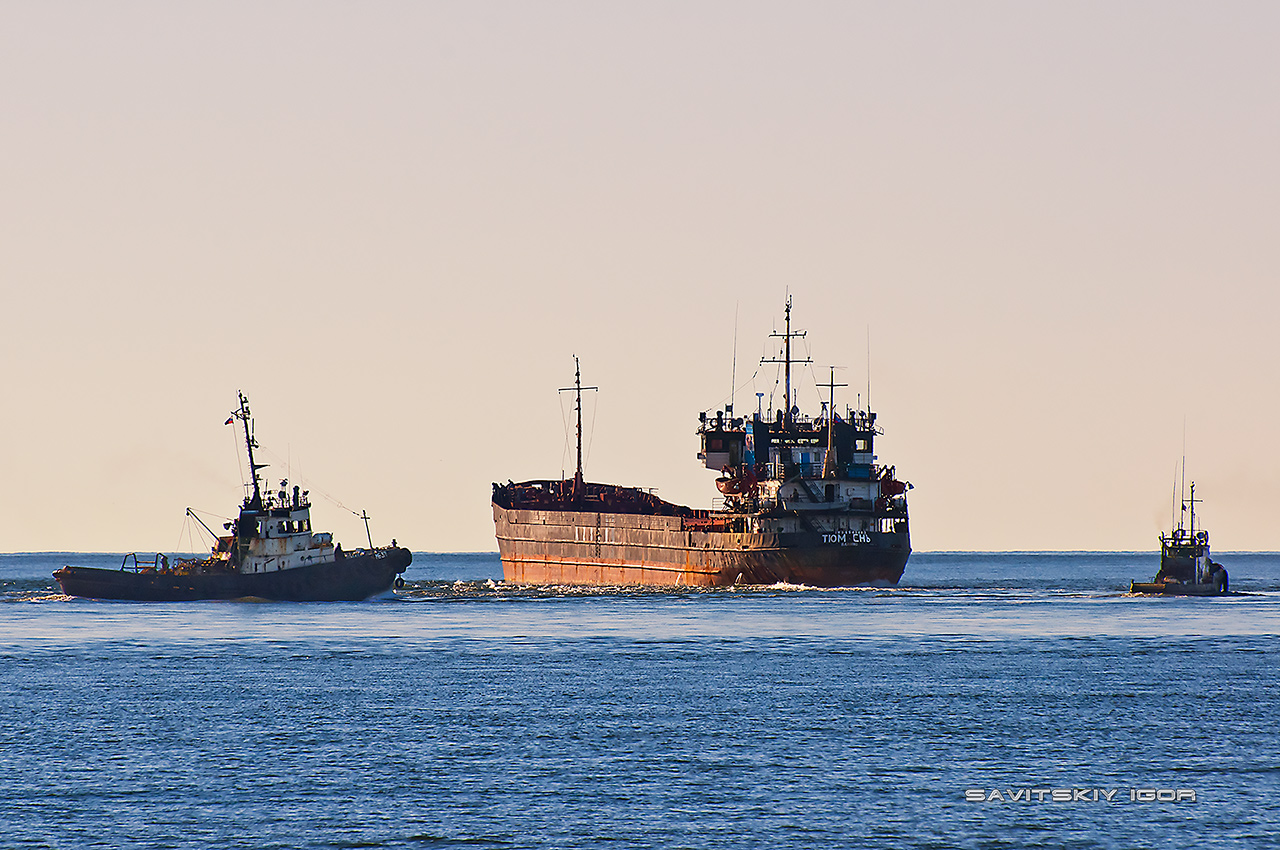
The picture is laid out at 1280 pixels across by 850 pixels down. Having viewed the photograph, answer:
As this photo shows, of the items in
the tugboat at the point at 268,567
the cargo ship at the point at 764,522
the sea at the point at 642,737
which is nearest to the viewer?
the sea at the point at 642,737

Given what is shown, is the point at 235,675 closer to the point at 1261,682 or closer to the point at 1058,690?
the point at 1058,690

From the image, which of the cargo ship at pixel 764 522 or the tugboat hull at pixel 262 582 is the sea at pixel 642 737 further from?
the cargo ship at pixel 764 522

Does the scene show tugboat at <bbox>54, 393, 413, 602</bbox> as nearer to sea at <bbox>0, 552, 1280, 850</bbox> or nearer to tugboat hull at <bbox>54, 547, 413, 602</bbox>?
tugboat hull at <bbox>54, 547, 413, 602</bbox>

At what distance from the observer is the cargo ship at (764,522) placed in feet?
432

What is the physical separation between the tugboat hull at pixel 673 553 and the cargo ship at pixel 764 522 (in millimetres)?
89

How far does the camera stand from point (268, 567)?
112 meters

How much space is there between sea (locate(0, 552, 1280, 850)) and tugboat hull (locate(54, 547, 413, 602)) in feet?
59.6

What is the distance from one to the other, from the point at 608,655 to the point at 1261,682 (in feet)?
94.9

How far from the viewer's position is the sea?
37531 mm

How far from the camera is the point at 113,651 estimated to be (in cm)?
8081

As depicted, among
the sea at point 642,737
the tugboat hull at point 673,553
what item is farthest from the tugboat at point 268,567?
the tugboat hull at point 673,553

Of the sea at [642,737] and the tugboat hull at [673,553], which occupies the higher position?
the tugboat hull at [673,553]

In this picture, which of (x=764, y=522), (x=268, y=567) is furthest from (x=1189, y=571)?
(x=268, y=567)

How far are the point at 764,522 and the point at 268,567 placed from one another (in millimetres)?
40261
